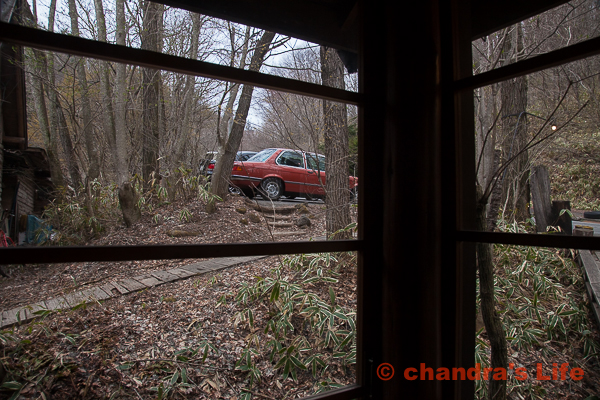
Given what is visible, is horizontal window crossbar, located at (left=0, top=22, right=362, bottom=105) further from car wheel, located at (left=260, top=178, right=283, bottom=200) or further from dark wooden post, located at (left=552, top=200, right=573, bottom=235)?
car wheel, located at (left=260, top=178, right=283, bottom=200)

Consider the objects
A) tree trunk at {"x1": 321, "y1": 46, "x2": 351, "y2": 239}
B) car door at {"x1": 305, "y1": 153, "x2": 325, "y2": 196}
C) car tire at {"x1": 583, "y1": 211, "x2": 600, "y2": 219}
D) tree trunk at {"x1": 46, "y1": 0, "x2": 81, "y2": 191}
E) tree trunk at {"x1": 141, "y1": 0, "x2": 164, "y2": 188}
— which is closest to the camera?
car tire at {"x1": 583, "y1": 211, "x2": 600, "y2": 219}

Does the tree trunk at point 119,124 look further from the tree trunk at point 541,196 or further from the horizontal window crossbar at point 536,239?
the tree trunk at point 541,196

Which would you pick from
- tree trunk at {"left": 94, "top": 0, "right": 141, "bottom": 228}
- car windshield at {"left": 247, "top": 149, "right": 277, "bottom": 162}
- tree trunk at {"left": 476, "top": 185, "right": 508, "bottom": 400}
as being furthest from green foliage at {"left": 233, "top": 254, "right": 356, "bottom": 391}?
tree trunk at {"left": 94, "top": 0, "right": 141, "bottom": 228}

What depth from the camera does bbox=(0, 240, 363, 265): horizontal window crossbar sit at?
18.2 inches

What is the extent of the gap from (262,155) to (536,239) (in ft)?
10.3

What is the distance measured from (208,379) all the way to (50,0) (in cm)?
395

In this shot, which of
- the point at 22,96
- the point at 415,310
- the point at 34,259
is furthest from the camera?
the point at 22,96

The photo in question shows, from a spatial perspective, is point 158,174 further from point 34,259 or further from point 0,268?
point 34,259

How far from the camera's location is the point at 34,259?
46 cm

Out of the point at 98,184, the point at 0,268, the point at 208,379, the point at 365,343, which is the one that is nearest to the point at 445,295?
the point at 365,343

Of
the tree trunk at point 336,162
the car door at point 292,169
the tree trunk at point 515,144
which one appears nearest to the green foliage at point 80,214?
the car door at point 292,169

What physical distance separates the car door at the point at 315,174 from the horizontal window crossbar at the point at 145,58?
2.28 meters

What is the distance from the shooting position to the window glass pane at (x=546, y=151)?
1464mm

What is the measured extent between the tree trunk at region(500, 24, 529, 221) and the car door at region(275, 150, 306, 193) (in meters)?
1.83
